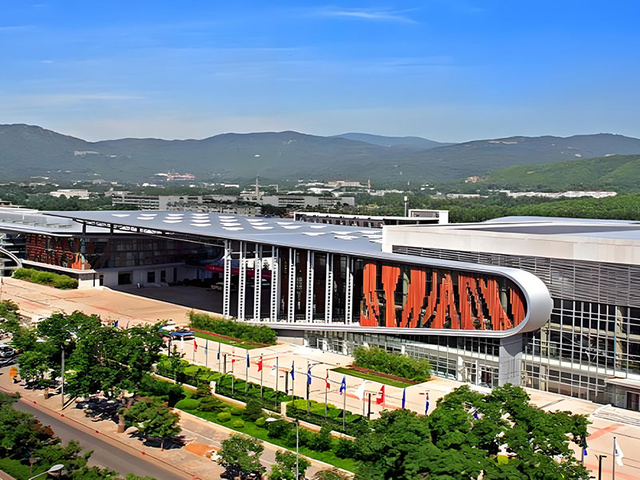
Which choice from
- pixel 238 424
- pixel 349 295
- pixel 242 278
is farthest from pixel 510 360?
pixel 242 278

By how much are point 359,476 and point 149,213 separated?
184ft

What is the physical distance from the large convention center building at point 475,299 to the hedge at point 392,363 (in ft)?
3.09

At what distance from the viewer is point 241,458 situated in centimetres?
2458

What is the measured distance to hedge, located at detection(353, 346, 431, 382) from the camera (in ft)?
126

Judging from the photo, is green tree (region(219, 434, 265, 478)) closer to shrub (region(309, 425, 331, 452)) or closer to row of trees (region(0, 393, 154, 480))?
shrub (region(309, 425, 331, 452))

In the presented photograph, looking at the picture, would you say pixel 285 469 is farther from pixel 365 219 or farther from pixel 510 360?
pixel 365 219

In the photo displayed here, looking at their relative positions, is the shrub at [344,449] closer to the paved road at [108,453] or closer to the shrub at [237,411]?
the paved road at [108,453]

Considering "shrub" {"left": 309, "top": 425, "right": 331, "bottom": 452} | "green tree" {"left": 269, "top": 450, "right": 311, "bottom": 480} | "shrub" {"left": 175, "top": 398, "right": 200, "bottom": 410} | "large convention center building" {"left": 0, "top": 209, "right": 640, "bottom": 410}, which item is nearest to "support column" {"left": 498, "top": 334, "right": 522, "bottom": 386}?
"large convention center building" {"left": 0, "top": 209, "right": 640, "bottom": 410}

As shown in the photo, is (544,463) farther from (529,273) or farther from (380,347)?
(380,347)

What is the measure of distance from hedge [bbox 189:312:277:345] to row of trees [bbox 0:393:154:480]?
1967 centimetres

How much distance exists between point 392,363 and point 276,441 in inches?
449

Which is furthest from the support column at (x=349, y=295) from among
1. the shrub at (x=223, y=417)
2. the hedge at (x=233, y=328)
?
the shrub at (x=223, y=417)

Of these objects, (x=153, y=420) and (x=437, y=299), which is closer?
(x=153, y=420)

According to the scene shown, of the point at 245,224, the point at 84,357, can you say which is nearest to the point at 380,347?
the point at 84,357
